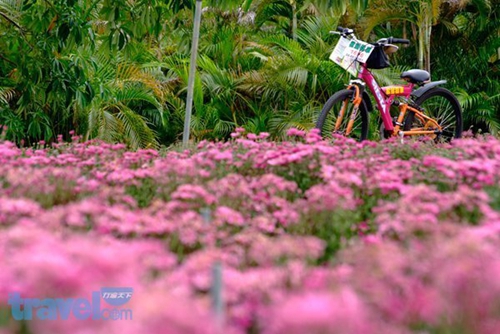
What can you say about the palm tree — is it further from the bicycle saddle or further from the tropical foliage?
the bicycle saddle

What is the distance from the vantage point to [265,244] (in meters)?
1.72

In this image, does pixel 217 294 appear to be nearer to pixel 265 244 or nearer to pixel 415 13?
pixel 265 244

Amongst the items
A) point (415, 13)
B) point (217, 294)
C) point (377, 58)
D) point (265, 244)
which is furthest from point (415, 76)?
point (415, 13)

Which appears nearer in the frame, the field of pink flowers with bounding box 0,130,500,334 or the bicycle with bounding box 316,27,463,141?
the field of pink flowers with bounding box 0,130,500,334

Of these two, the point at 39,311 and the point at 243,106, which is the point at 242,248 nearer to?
the point at 39,311

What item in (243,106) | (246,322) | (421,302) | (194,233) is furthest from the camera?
(243,106)

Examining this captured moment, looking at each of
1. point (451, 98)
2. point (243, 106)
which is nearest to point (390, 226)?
point (451, 98)

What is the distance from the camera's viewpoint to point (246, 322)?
1.44 metres

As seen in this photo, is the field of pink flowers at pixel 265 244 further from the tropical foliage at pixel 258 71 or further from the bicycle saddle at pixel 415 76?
the tropical foliage at pixel 258 71

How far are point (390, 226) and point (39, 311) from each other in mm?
1171

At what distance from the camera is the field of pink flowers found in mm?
1183

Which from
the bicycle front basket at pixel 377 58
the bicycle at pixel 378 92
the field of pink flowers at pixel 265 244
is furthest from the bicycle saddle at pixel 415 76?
the field of pink flowers at pixel 265 244

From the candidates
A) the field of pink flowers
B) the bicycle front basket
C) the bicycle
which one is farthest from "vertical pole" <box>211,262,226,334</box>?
the bicycle front basket

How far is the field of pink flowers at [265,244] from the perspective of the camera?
1183 mm
